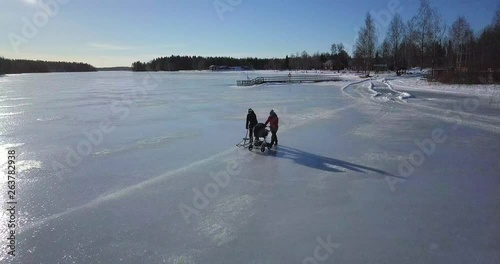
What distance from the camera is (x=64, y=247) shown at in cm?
358

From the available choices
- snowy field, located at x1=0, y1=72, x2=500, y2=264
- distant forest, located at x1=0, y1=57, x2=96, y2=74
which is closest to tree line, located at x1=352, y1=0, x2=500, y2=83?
snowy field, located at x1=0, y1=72, x2=500, y2=264

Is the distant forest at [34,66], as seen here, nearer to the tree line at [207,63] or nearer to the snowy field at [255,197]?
the tree line at [207,63]

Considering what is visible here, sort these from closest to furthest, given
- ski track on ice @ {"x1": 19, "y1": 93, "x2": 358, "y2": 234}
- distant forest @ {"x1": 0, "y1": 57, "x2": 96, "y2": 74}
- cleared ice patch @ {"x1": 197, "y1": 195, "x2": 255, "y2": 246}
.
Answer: cleared ice patch @ {"x1": 197, "y1": 195, "x2": 255, "y2": 246} < ski track on ice @ {"x1": 19, "y1": 93, "x2": 358, "y2": 234} < distant forest @ {"x1": 0, "y1": 57, "x2": 96, "y2": 74}

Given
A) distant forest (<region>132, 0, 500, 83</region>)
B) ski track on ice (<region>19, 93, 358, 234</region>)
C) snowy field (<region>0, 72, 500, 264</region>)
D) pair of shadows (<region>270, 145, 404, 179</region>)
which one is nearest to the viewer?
snowy field (<region>0, 72, 500, 264</region>)

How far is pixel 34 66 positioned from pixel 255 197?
148 metres

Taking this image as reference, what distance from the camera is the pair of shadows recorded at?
20.5 ft

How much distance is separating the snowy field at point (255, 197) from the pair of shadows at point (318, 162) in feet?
0.07

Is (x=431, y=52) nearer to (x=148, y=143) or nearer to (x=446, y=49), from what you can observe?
(x=446, y=49)

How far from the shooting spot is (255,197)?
4.93 meters

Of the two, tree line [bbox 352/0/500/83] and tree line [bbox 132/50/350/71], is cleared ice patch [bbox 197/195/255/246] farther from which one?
tree line [bbox 132/50/350/71]

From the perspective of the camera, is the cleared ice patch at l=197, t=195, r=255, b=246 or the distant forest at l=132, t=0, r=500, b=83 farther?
the distant forest at l=132, t=0, r=500, b=83

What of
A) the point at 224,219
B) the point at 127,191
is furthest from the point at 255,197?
the point at 127,191

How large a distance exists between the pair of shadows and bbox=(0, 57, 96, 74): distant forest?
113 meters

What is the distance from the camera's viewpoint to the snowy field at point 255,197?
11.5 feet
